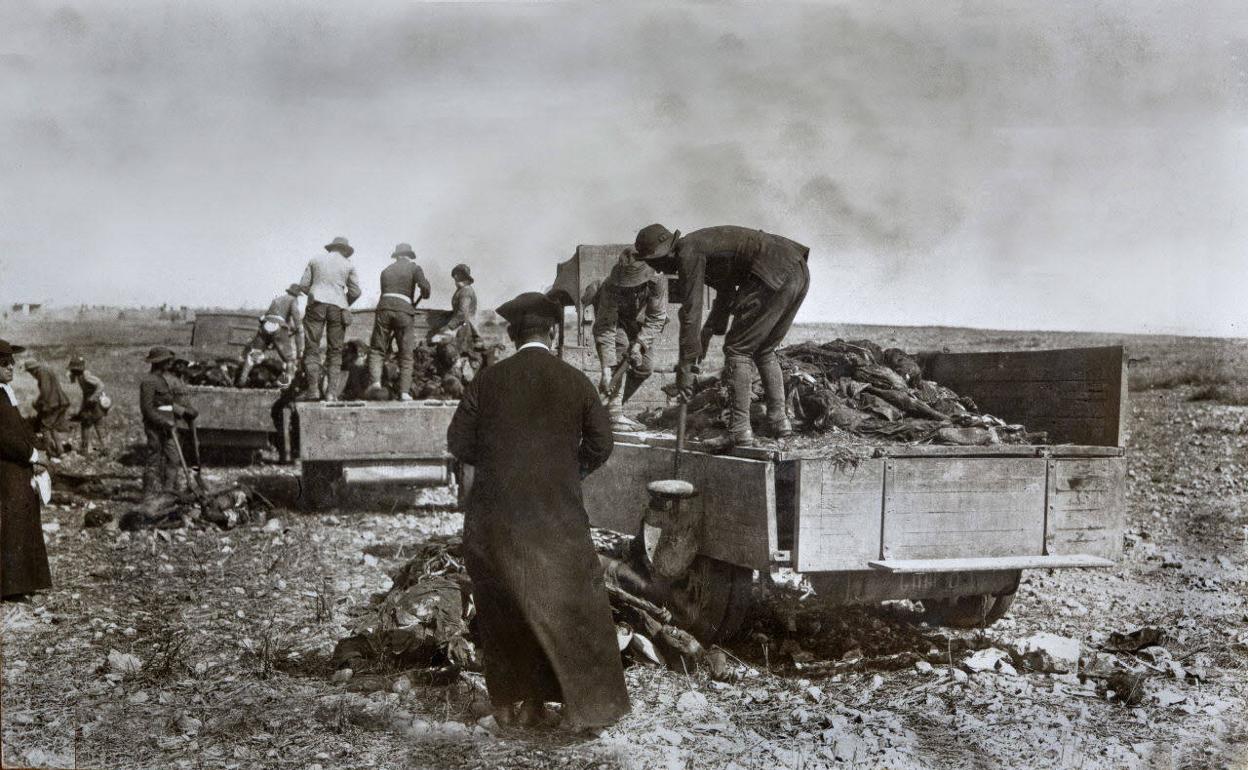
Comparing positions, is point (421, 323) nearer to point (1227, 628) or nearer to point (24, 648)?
point (24, 648)

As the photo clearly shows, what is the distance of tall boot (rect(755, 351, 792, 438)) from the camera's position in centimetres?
459

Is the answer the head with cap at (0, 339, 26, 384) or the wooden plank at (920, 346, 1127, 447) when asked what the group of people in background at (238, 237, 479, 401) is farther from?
the wooden plank at (920, 346, 1127, 447)

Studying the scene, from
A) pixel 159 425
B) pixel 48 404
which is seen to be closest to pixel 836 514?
pixel 159 425

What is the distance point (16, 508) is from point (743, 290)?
12.6 feet

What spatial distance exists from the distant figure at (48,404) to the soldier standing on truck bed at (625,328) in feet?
17.0

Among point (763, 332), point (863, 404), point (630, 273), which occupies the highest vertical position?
point (630, 273)

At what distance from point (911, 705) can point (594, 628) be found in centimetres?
137

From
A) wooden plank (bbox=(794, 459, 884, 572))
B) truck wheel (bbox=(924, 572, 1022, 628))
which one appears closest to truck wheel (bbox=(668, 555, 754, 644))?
wooden plank (bbox=(794, 459, 884, 572))

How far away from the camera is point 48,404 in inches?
336

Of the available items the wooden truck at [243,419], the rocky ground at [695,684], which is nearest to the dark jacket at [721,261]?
the rocky ground at [695,684]

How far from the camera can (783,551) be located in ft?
12.5

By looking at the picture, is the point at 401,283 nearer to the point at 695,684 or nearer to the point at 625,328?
the point at 625,328

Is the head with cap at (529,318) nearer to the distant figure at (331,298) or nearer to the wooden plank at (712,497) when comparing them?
the wooden plank at (712,497)

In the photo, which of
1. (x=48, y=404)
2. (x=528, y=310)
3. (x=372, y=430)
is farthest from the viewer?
(x=48, y=404)
